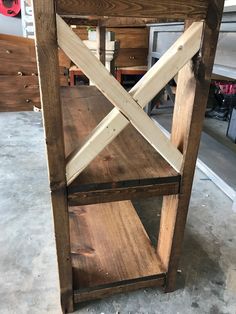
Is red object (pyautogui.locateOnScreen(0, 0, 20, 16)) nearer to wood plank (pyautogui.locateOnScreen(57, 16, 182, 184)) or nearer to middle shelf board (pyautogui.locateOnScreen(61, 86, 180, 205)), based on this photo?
middle shelf board (pyautogui.locateOnScreen(61, 86, 180, 205))

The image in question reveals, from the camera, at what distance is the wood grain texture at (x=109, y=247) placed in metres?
1.10

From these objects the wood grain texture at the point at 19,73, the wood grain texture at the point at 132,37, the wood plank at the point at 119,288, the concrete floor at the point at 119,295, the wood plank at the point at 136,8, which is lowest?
the concrete floor at the point at 119,295

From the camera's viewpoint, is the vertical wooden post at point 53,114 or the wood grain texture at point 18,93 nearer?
the vertical wooden post at point 53,114

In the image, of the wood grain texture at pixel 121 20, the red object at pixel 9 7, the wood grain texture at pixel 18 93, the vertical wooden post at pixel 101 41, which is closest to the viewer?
the wood grain texture at pixel 121 20

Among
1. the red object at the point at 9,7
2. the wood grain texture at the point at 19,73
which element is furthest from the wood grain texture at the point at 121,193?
the red object at the point at 9,7

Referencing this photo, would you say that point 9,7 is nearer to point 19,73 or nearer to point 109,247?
point 19,73

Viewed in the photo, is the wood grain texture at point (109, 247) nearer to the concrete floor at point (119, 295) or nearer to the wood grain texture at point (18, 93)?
the concrete floor at point (119, 295)

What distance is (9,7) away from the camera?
3.37 meters

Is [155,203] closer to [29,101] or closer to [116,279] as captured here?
[116,279]

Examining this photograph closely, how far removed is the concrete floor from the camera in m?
1.10

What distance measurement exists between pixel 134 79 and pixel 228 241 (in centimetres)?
249

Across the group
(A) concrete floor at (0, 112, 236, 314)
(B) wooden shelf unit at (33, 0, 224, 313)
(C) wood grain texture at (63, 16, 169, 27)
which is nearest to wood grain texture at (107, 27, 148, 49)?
(C) wood grain texture at (63, 16, 169, 27)

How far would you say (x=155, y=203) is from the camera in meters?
1.71

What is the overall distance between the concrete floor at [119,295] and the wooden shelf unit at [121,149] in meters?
0.07
